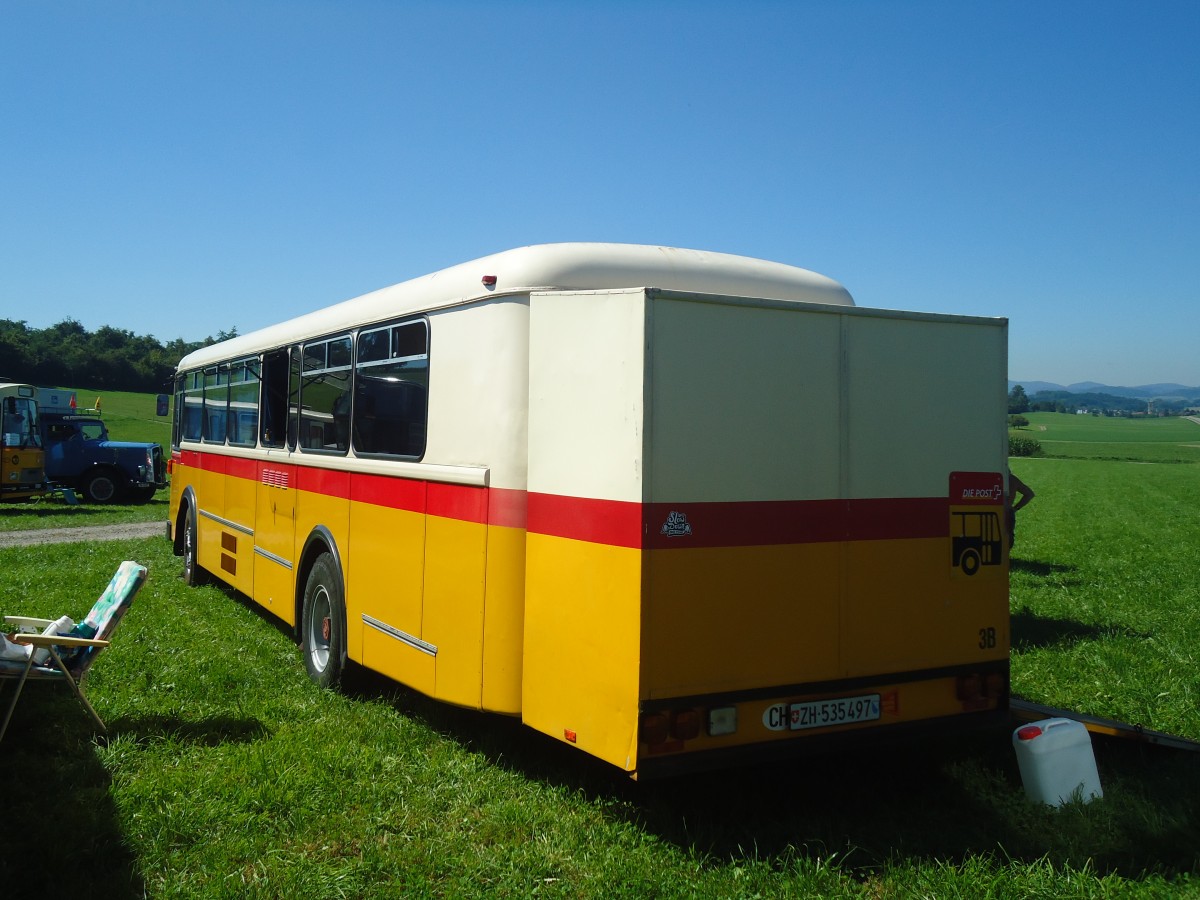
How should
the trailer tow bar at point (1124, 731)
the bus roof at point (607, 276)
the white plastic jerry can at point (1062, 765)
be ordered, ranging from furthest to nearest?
the trailer tow bar at point (1124, 731), the bus roof at point (607, 276), the white plastic jerry can at point (1062, 765)

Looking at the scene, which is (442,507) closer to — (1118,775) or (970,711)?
(970,711)

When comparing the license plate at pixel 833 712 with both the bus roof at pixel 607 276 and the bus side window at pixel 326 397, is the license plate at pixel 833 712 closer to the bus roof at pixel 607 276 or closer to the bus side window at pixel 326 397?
the bus roof at pixel 607 276

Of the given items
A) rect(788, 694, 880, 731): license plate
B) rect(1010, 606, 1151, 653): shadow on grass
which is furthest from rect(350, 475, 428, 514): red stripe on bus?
rect(1010, 606, 1151, 653): shadow on grass

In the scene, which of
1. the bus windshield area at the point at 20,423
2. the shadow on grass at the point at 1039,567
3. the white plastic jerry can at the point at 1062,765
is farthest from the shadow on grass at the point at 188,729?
the bus windshield area at the point at 20,423

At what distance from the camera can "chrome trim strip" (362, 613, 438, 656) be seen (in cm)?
548

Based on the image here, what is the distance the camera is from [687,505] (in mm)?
4301

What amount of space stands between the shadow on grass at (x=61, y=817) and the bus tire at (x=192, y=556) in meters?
5.27

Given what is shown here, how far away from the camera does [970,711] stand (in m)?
5.06

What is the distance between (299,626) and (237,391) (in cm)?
329

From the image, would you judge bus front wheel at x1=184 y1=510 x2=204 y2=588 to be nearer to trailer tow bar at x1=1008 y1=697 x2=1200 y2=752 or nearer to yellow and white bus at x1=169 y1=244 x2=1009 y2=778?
yellow and white bus at x1=169 y1=244 x2=1009 y2=778

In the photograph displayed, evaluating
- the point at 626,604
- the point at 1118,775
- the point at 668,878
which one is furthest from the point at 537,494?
the point at 1118,775

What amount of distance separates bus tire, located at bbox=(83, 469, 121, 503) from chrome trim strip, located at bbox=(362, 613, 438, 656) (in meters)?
23.4

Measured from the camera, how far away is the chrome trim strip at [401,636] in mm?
5480

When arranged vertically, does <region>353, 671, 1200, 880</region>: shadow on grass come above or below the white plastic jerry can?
below
